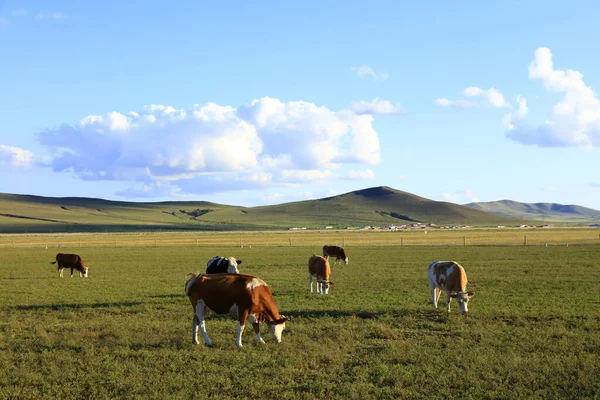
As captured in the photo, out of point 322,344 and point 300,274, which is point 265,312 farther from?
point 300,274

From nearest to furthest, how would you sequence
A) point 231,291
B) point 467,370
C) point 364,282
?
point 467,370 → point 231,291 → point 364,282

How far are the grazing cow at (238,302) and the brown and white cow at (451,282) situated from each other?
21.5 ft

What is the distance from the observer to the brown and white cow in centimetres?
1662

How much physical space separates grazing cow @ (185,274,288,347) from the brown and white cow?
21.5ft

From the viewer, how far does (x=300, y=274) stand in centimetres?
3134

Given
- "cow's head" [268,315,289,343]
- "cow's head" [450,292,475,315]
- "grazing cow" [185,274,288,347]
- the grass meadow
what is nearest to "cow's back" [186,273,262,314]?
"grazing cow" [185,274,288,347]

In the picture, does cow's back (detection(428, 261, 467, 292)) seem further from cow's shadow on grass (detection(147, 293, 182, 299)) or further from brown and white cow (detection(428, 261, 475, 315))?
cow's shadow on grass (detection(147, 293, 182, 299))

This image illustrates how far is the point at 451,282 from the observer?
679 inches

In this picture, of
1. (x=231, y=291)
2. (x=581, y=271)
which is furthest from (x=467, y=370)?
(x=581, y=271)

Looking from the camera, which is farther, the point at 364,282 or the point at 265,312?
the point at 364,282

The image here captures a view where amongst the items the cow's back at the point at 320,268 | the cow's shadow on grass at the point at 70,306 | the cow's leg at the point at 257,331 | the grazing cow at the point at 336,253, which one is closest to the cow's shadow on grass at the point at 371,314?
the cow's leg at the point at 257,331

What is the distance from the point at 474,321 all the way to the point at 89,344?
414 inches

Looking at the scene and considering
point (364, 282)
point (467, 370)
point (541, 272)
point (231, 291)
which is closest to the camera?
point (467, 370)

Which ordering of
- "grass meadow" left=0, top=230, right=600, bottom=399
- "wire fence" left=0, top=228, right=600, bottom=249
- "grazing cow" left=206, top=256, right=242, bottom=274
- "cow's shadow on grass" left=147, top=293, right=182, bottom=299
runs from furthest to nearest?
"wire fence" left=0, top=228, right=600, bottom=249 < "cow's shadow on grass" left=147, top=293, right=182, bottom=299 < "grazing cow" left=206, top=256, right=242, bottom=274 < "grass meadow" left=0, top=230, right=600, bottom=399
